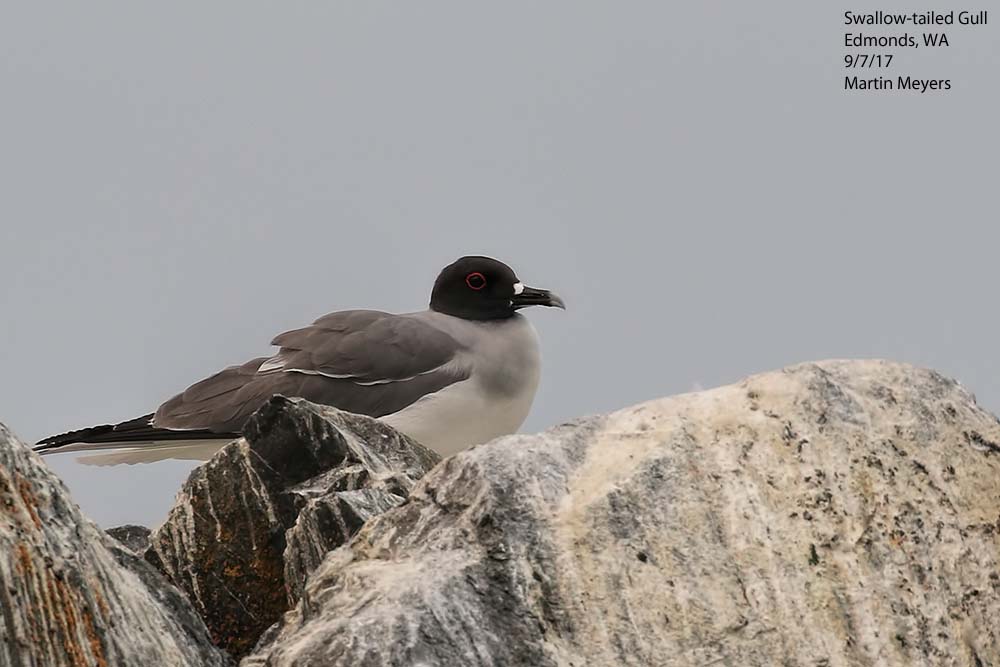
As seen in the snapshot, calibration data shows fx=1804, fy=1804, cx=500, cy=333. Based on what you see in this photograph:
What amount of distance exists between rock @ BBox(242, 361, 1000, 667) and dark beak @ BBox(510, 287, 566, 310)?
8727 millimetres

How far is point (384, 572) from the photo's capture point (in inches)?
272

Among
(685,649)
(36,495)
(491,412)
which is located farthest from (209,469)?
(491,412)

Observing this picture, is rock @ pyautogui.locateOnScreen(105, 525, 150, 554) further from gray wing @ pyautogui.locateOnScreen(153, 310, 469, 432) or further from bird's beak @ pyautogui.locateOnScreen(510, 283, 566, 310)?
bird's beak @ pyautogui.locateOnScreen(510, 283, 566, 310)

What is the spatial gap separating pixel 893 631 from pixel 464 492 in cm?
174

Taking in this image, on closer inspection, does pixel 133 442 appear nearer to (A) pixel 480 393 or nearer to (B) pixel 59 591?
(A) pixel 480 393

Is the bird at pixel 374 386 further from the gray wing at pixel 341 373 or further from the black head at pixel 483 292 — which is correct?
the black head at pixel 483 292

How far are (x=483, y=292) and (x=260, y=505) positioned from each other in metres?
7.56

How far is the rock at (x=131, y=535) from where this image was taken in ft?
34.6

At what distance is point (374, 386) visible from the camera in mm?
15164

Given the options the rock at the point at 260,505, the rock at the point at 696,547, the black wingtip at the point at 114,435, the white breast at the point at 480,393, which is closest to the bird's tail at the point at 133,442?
the black wingtip at the point at 114,435

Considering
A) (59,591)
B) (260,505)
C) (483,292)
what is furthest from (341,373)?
(59,591)

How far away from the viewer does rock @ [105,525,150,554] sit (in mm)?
10555

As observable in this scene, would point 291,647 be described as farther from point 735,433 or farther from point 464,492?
point 735,433

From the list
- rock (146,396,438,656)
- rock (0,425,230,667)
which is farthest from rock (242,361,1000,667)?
rock (146,396,438,656)
